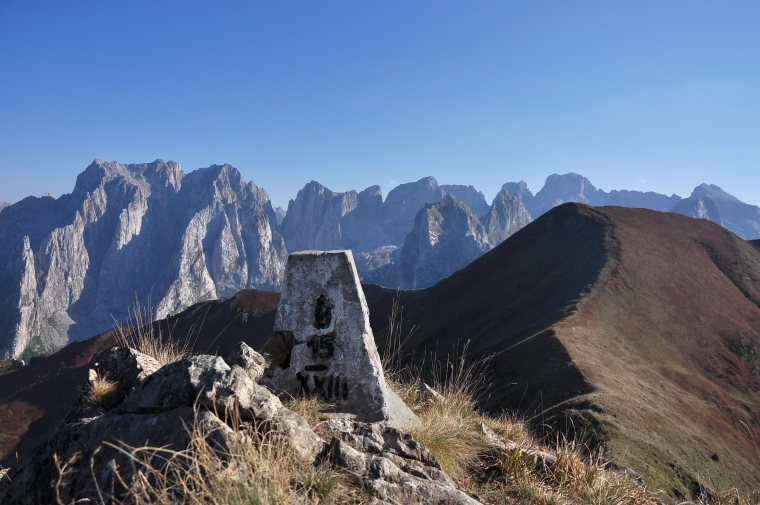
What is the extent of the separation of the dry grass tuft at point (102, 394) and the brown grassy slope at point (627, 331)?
6.48 metres

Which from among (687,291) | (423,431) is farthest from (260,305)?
(423,431)

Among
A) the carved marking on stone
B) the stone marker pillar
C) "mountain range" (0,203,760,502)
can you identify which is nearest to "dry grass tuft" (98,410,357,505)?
the stone marker pillar

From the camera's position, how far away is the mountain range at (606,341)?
45.3 ft

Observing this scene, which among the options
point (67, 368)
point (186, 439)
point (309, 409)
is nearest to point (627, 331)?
point (309, 409)

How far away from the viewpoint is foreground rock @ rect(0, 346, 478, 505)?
9.41 ft

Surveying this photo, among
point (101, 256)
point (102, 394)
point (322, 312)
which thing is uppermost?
point (101, 256)

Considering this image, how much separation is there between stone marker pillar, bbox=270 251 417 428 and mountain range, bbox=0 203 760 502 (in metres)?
0.70

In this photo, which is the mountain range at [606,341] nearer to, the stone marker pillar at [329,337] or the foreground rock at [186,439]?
the stone marker pillar at [329,337]

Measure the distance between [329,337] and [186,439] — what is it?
301 cm

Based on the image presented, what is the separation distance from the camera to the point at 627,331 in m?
23.3

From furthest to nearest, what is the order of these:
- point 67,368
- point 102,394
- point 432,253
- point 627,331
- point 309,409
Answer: point 432,253
point 67,368
point 627,331
point 102,394
point 309,409

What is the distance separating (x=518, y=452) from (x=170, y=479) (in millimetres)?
3236

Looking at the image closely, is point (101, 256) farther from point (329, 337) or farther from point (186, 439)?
point (186, 439)

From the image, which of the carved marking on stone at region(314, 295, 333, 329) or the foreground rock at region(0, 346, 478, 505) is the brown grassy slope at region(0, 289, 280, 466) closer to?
the carved marking on stone at region(314, 295, 333, 329)
